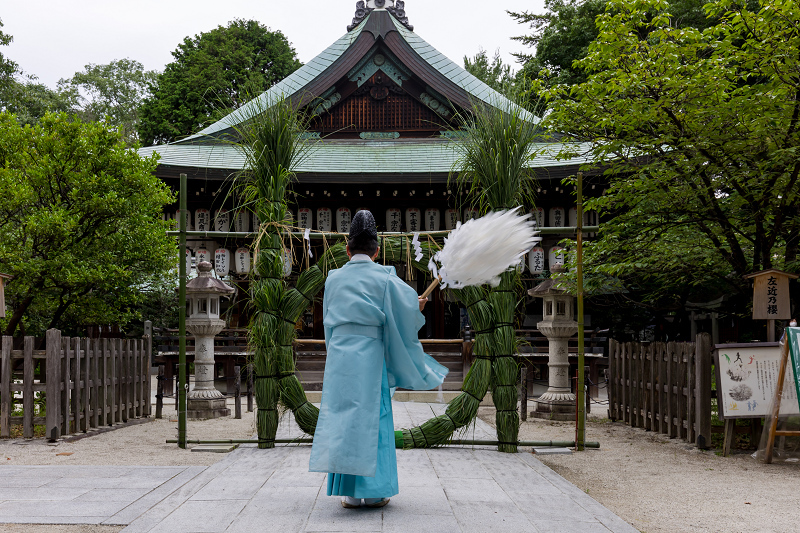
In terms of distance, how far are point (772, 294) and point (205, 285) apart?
7.92 m

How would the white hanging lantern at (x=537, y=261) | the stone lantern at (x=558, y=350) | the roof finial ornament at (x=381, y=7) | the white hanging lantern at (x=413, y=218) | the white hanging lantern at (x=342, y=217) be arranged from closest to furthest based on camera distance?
the stone lantern at (x=558, y=350) < the white hanging lantern at (x=537, y=261) < the white hanging lantern at (x=342, y=217) < the white hanging lantern at (x=413, y=218) < the roof finial ornament at (x=381, y=7)

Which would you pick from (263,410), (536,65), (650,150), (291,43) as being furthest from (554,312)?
(291,43)

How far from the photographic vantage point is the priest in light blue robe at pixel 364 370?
3877 mm

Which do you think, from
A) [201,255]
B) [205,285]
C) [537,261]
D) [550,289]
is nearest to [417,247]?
[550,289]

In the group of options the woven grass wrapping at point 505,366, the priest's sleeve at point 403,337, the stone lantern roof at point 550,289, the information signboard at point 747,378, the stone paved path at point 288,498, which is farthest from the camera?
the stone lantern roof at point 550,289

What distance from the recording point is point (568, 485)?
15.9 ft

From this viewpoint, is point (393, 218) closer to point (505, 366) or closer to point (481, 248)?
point (505, 366)

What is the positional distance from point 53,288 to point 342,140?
8.26m

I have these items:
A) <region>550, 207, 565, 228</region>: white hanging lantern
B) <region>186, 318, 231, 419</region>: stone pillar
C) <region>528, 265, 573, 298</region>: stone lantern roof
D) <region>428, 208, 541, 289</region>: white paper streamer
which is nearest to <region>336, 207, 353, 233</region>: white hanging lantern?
<region>550, 207, 565, 228</region>: white hanging lantern

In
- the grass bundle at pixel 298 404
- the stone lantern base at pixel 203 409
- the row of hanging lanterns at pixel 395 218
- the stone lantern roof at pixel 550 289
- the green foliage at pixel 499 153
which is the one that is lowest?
the stone lantern base at pixel 203 409

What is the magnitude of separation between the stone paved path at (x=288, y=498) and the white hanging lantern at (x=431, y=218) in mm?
10428

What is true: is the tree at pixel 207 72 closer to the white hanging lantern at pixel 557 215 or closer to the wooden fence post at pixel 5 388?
the white hanging lantern at pixel 557 215

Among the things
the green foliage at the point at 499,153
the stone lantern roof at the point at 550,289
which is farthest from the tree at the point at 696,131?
the stone lantern roof at the point at 550,289

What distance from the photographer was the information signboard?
657cm
